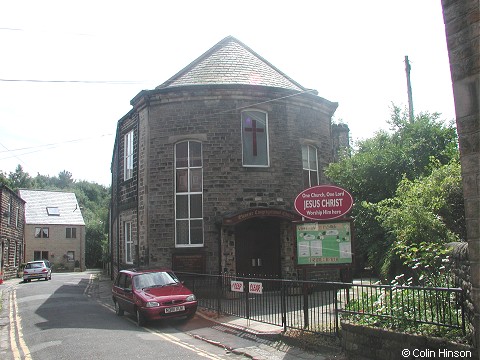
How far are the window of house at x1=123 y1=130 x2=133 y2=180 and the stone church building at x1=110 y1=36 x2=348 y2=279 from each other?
1.72 m

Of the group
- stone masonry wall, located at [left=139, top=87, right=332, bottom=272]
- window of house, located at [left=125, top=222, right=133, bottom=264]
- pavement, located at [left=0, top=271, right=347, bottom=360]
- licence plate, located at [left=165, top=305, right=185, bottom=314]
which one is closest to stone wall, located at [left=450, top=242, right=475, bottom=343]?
pavement, located at [left=0, top=271, right=347, bottom=360]

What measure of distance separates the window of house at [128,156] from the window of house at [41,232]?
123ft

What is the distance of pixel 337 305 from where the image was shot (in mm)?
8656

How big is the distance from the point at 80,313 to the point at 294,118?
34.3ft

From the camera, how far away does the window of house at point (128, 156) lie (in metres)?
19.6

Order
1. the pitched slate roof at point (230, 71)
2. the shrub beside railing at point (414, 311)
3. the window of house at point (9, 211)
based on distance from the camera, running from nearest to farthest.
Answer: the shrub beside railing at point (414, 311) → the pitched slate roof at point (230, 71) → the window of house at point (9, 211)

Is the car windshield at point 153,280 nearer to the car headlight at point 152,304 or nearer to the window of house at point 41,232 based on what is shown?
the car headlight at point 152,304

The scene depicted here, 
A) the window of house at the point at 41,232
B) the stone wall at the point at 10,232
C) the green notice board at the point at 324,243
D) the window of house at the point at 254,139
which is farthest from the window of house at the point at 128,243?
the window of house at the point at 41,232

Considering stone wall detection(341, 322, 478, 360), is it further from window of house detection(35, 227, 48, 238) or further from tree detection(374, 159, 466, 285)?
window of house detection(35, 227, 48, 238)

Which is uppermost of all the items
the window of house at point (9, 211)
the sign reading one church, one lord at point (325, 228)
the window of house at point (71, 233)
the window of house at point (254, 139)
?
the window of house at point (254, 139)

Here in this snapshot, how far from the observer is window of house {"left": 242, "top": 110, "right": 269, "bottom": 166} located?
56.6 feet

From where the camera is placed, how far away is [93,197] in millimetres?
100125

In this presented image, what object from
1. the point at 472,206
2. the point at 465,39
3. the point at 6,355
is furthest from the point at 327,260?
the point at 6,355

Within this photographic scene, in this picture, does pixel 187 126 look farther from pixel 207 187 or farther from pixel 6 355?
pixel 6 355
